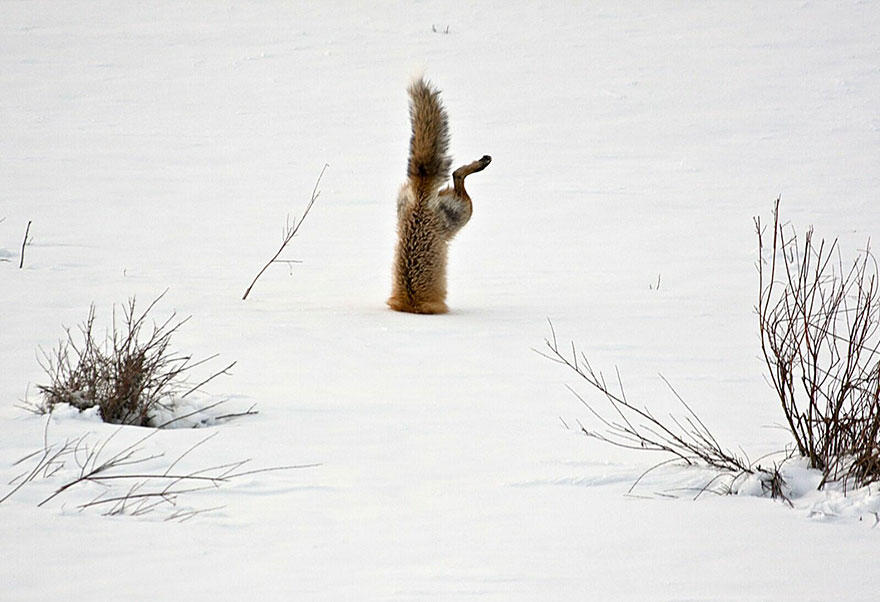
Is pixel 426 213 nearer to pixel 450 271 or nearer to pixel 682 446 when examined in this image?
pixel 450 271

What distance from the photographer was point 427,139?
818 cm

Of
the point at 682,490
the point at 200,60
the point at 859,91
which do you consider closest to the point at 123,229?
the point at 682,490

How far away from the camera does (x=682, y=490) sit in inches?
178

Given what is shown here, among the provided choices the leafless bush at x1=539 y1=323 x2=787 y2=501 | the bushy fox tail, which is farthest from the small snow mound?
the bushy fox tail

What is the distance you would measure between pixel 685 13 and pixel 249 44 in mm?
8409

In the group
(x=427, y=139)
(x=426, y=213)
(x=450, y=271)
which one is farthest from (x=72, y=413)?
(x=450, y=271)

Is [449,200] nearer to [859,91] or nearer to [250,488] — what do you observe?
[250,488]

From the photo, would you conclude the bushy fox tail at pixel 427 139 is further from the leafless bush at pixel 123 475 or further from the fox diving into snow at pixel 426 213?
the leafless bush at pixel 123 475

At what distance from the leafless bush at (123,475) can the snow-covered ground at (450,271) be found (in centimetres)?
8

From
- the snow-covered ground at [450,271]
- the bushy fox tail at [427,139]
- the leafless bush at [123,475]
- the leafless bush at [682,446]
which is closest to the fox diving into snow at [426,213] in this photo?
the bushy fox tail at [427,139]

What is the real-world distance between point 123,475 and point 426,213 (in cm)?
422

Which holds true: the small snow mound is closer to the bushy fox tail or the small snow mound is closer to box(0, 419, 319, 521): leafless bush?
box(0, 419, 319, 521): leafless bush

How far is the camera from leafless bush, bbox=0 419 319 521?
4.01 metres

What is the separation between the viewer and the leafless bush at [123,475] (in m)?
4.01
